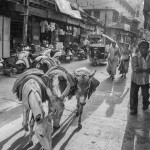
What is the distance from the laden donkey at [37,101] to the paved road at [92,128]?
1.87 feet

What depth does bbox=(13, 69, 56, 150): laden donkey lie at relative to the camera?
10.5 feet

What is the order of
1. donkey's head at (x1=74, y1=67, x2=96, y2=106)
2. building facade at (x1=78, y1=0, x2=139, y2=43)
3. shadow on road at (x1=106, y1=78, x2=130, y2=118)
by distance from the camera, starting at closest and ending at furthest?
donkey's head at (x1=74, y1=67, x2=96, y2=106) → shadow on road at (x1=106, y1=78, x2=130, y2=118) → building facade at (x1=78, y1=0, x2=139, y2=43)

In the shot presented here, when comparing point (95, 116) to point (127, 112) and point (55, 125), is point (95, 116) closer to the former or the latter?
point (127, 112)

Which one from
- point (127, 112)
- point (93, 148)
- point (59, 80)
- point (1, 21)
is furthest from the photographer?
point (1, 21)

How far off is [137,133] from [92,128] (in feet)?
3.13

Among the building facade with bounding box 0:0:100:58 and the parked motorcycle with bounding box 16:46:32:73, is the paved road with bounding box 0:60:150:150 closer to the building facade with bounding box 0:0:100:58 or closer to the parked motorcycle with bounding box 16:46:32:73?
the parked motorcycle with bounding box 16:46:32:73

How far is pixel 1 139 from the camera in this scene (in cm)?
450

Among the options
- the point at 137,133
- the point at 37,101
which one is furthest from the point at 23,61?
the point at 37,101

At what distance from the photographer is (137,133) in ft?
16.8

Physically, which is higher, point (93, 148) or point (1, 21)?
point (1, 21)

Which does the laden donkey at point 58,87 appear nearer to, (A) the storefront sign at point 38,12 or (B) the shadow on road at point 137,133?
(B) the shadow on road at point 137,133

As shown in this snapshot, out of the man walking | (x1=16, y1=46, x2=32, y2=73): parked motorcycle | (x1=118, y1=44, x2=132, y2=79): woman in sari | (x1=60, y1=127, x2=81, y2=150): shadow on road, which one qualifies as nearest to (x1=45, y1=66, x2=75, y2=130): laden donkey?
(x1=60, y1=127, x2=81, y2=150): shadow on road

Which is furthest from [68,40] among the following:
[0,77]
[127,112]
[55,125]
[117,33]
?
[117,33]

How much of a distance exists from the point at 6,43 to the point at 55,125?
358 inches
